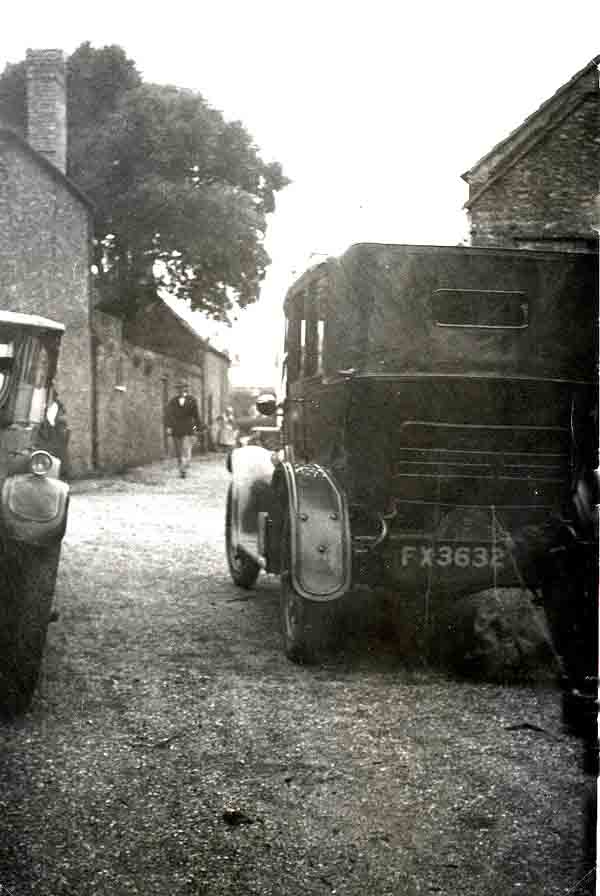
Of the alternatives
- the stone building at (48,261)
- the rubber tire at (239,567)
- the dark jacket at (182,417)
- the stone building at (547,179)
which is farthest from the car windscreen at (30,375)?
the dark jacket at (182,417)

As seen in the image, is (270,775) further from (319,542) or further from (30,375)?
(30,375)

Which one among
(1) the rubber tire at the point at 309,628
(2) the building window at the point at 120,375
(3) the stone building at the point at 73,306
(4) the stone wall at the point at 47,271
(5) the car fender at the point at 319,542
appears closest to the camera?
(5) the car fender at the point at 319,542

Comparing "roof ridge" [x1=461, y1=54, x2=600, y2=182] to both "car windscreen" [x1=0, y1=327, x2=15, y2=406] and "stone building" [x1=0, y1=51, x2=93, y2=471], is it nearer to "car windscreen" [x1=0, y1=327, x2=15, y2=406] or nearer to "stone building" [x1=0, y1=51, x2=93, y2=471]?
"car windscreen" [x1=0, y1=327, x2=15, y2=406]

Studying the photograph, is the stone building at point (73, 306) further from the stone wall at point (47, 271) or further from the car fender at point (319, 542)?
the car fender at point (319, 542)

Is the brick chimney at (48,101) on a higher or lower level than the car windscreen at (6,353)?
higher

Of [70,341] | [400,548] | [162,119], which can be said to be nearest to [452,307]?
[400,548]

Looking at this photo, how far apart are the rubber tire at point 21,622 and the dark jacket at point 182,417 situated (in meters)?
11.6

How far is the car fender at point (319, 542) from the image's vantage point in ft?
14.1

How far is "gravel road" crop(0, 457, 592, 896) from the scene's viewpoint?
250cm

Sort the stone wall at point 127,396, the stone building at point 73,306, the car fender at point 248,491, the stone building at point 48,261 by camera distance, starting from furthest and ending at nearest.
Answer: the stone wall at point 127,396 → the stone building at point 48,261 → the stone building at point 73,306 → the car fender at point 248,491

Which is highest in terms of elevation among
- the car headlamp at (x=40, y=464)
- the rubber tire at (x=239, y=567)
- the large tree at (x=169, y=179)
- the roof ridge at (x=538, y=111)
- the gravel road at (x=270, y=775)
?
the large tree at (x=169, y=179)

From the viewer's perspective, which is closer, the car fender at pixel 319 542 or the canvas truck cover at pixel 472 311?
the car fender at pixel 319 542

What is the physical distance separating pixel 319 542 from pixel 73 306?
1205cm

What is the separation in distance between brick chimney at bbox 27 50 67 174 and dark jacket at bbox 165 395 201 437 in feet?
17.6
